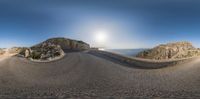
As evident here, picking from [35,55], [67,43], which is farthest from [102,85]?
[67,43]

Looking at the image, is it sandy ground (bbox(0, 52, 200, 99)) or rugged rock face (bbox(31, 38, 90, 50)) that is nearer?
sandy ground (bbox(0, 52, 200, 99))

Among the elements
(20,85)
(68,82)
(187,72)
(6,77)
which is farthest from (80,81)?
Result: (187,72)

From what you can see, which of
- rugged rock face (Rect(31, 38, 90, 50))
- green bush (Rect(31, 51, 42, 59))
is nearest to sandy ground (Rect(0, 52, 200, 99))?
green bush (Rect(31, 51, 42, 59))

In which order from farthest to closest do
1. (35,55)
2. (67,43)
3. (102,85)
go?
1. (67,43)
2. (35,55)
3. (102,85)

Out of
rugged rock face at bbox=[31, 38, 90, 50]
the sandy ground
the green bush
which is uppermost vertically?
rugged rock face at bbox=[31, 38, 90, 50]

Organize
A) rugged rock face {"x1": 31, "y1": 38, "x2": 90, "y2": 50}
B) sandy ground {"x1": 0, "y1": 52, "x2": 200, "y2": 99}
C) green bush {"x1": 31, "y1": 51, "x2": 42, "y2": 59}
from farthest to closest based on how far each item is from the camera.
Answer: rugged rock face {"x1": 31, "y1": 38, "x2": 90, "y2": 50} < green bush {"x1": 31, "y1": 51, "x2": 42, "y2": 59} < sandy ground {"x1": 0, "y1": 52, "x2": 200, "y2": 99}

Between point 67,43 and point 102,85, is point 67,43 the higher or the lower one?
the higher one

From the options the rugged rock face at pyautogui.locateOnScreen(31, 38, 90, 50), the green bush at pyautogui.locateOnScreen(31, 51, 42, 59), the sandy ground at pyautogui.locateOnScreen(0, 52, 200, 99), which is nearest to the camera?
the sandy ground at pyautogui.locateOnScreen(0, 52, 200, 99)

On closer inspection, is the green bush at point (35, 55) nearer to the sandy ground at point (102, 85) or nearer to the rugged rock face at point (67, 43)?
the sandy ground at point (102, 85)

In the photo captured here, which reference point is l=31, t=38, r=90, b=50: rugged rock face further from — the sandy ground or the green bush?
the sandy ground

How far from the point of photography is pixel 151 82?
21.7m

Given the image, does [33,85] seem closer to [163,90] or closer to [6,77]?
[6,77]

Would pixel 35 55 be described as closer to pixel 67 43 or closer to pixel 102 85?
pixel 102 85

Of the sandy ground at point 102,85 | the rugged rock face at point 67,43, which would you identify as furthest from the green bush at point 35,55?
the rugged rock face at point 67,43
